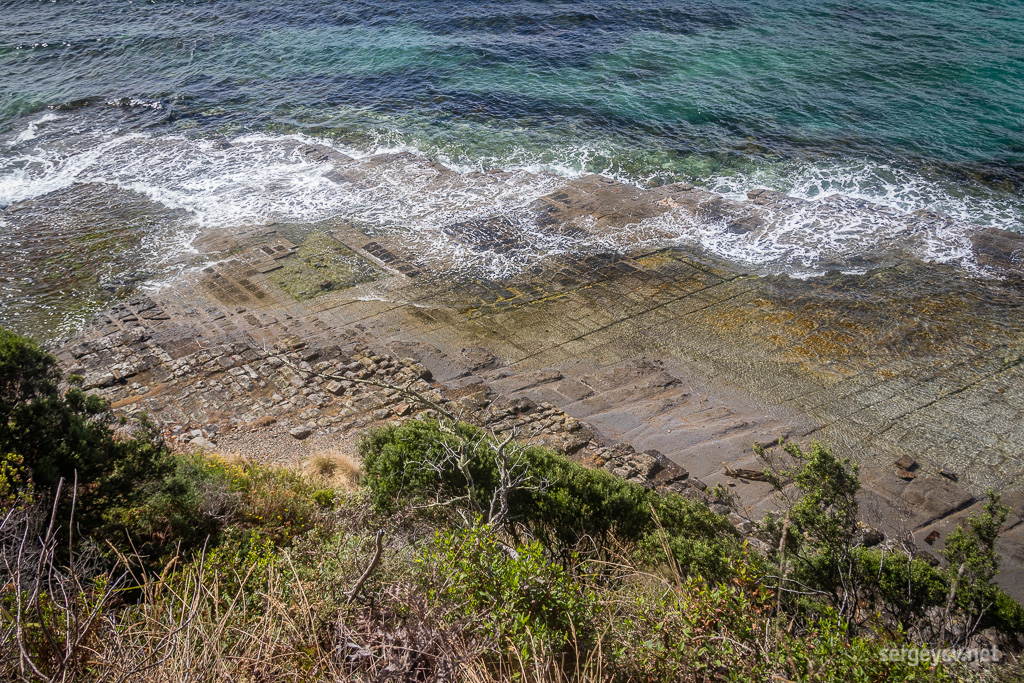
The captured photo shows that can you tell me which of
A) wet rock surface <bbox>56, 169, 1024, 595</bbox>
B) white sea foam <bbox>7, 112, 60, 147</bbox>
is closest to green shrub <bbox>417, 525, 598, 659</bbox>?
wet rock surface <bbox>56, 169, 1024, 595</bbox>

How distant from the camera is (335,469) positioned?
1166cm

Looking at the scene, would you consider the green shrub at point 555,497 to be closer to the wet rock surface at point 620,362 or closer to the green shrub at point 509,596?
Result: the wet rock surface at point 620,362

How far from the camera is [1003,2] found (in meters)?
33.8

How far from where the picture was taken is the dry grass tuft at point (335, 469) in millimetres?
11336

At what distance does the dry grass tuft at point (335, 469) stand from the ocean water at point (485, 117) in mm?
8121

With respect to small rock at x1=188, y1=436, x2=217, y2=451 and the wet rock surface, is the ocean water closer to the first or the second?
the wet rock surface

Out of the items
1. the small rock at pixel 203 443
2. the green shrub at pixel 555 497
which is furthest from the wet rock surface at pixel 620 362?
the green shrub at pixel 555 497

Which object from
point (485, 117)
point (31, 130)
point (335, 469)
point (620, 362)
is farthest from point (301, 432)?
point (31, 130)

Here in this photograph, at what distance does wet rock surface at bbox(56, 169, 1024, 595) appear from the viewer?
1220 centimetres

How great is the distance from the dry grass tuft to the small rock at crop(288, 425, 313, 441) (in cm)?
90

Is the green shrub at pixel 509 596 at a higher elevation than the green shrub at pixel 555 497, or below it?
higher

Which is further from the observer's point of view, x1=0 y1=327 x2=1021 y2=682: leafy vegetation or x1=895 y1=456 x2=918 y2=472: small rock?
x1=895 y1=456 x2=918 y2=472: small rock

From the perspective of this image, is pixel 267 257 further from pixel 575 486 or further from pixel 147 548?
pixel 575 486

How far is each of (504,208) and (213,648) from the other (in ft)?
55.9
